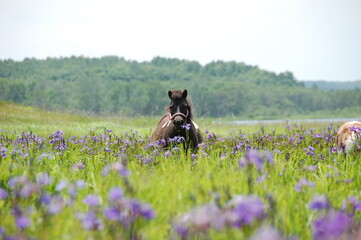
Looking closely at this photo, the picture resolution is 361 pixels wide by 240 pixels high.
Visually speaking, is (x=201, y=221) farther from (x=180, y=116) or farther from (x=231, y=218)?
(x=180, y=116)

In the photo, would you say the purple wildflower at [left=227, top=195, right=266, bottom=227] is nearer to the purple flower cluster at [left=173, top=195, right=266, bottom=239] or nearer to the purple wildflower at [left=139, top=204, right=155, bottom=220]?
the purple flower cluster at [left=173, top=195, right=266, bottom=239]

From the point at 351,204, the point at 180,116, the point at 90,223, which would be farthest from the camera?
the point at 180,116

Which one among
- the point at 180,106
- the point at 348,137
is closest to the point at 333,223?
the point at 180,106

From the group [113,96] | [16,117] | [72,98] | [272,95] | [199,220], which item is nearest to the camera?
[199,220]

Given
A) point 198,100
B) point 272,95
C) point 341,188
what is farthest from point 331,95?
point 341,188

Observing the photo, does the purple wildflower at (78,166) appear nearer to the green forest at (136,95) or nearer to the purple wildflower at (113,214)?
the purple wildflower at (113,214)

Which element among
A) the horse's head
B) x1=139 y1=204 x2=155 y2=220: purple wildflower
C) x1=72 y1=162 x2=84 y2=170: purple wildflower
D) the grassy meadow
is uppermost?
the horse's head

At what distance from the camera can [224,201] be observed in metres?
3.00

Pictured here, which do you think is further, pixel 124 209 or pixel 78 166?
pixel 78 166

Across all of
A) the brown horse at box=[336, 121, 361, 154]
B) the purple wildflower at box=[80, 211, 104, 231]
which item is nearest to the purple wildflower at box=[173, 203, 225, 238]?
the purple wildflower at box=[80, 211, 104, 231]

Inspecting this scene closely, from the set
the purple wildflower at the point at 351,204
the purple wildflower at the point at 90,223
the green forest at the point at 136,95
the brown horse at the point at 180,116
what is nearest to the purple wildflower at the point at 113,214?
the purple wildflower at the point at 90,223

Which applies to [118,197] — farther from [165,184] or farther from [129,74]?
[129,74]

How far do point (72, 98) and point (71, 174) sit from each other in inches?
5665

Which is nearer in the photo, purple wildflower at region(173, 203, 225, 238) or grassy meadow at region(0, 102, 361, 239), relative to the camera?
purple wildflower at region(173, 203, 225, 238)
